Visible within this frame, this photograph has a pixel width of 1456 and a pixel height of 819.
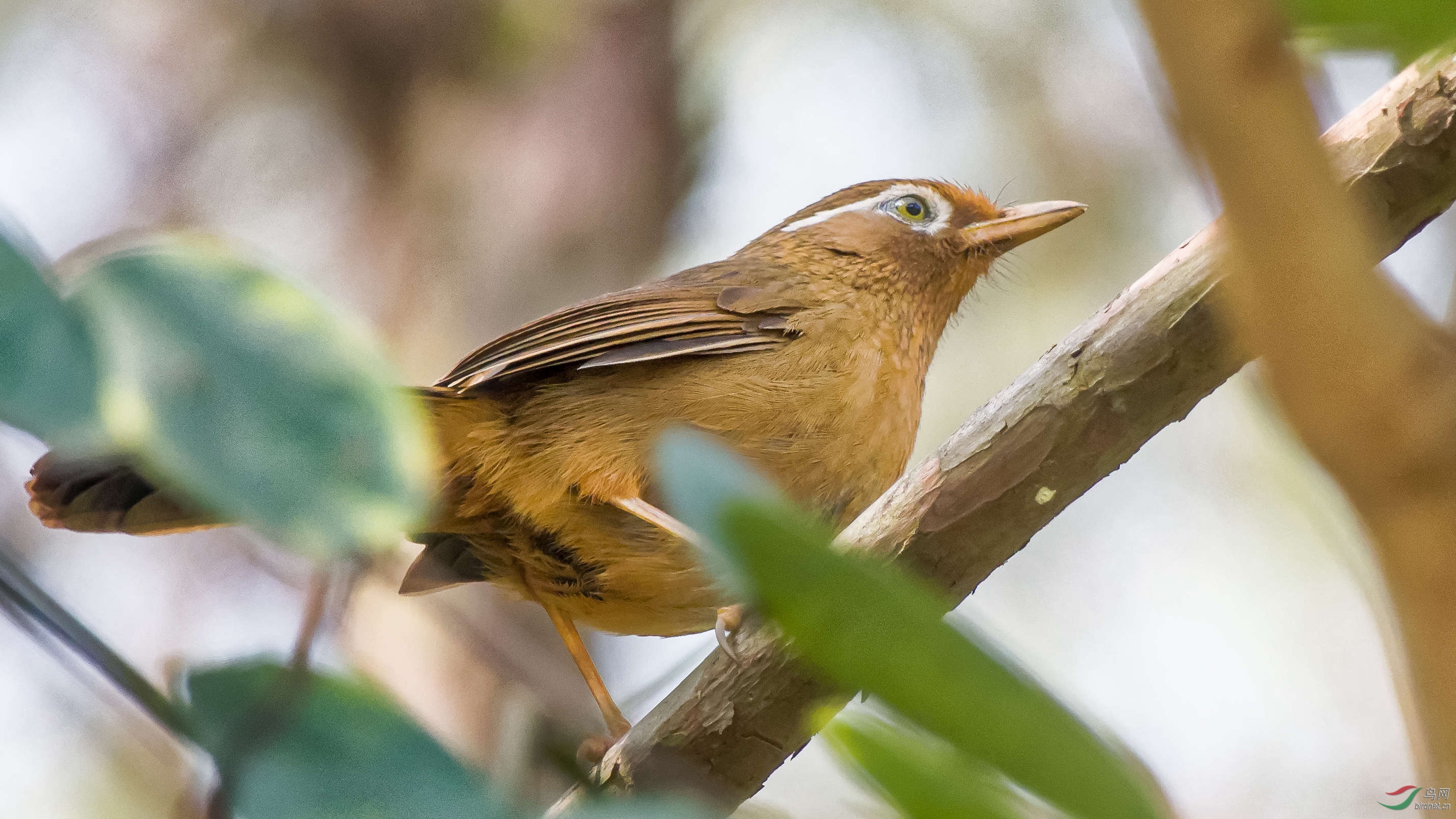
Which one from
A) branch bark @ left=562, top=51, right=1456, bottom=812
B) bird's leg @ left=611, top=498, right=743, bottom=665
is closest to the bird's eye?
bird's leg @ left=611, top=498, right=743, bottom=665

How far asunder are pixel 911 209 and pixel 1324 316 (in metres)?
3.74

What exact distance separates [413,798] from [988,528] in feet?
4.04

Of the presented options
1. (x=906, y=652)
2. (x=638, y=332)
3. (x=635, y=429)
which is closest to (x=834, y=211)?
(x=638, y=332)

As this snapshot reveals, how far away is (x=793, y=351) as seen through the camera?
3.56m

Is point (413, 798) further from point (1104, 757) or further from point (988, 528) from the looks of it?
point (988, 528)

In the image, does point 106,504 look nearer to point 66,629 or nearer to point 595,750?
point 595,750

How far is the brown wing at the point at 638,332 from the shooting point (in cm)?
342

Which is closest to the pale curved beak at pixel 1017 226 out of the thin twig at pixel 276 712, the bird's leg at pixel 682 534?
the bird's leg at pixel 682 534

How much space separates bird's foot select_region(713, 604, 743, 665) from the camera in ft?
8.01

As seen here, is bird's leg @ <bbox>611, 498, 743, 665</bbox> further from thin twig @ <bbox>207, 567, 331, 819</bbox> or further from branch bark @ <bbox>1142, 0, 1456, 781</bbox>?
branch bark @ <bbox>1142, 0, 1456, 781</bbox>

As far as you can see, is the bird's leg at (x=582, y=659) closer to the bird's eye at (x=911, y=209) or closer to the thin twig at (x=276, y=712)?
the bird's eye at (x=911, y=209)

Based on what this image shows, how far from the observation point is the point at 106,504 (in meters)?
2.70

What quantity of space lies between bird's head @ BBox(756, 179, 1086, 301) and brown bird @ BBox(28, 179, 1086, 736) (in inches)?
12.6

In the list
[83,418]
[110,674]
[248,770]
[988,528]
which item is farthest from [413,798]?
[988,528]
